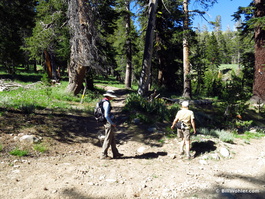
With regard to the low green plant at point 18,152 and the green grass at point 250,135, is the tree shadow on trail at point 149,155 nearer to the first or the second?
the low green plant at point 18,152

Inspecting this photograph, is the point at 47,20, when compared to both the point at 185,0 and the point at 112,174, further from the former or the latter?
the point at 112,174

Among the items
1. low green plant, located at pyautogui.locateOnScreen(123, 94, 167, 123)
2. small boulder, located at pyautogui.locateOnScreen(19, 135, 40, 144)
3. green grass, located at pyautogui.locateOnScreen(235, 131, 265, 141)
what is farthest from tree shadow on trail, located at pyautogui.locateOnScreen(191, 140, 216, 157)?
small boulder, located at pyautogui.locateOnScreen(19, 135, 40, 144)

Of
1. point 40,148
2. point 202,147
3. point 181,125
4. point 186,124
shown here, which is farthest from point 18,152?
point 202,147

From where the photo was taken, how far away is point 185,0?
15.7 metres

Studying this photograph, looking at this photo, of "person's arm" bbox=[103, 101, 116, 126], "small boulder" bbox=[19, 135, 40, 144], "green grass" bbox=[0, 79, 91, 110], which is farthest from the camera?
"green grass" bbox=[0, 79, 91, 110]

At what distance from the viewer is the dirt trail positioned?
4.03 m

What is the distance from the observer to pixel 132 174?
16.3ft

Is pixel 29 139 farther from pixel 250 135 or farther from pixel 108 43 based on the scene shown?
pixel 108 43

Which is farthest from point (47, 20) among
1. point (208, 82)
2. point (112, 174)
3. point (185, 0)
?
point (208, 82)

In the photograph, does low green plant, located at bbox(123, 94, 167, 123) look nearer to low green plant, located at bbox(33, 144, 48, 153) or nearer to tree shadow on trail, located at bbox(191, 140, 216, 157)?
tree shadow on trail, located at bbox(191, 140, 216, 157)

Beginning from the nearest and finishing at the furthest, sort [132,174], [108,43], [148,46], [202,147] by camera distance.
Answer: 1. [132,174]
2. [202,147]
3. [148,46]
4. [108,43]

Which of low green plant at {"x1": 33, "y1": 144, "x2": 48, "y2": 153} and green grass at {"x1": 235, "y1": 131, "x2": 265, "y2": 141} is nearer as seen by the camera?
low green plant at {"x1": 33, "y1": 144, "x2": 48, "y2": 153}

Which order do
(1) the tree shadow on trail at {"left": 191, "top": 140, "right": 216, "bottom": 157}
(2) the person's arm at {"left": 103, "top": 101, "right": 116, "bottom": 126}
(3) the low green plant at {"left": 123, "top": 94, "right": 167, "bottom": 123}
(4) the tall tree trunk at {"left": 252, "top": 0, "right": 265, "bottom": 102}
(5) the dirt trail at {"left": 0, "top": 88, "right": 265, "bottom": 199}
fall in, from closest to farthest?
(5) the dirt trail at {"left": 0, "top": 88, "right": 265, "bottom": 199} → (2) the person's arm at {"left": 103, "top": 101, "right": 116, "bottom": 126} → (1) the tree shadow on trail at {"left": 191, "top": 140, "right": 216, "bottom": 157} → (3) the low green plant at {"left": 123, "top": 94, "right": 167, "bottom": 123} → (4) the tall tree trunk at {"left": 252, "top": 0, "right": 265, "bottom": 102}

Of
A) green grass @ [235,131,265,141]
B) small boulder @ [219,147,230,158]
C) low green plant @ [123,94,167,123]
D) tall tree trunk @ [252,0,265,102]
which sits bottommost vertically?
green grass @ [235,131,265,141]
